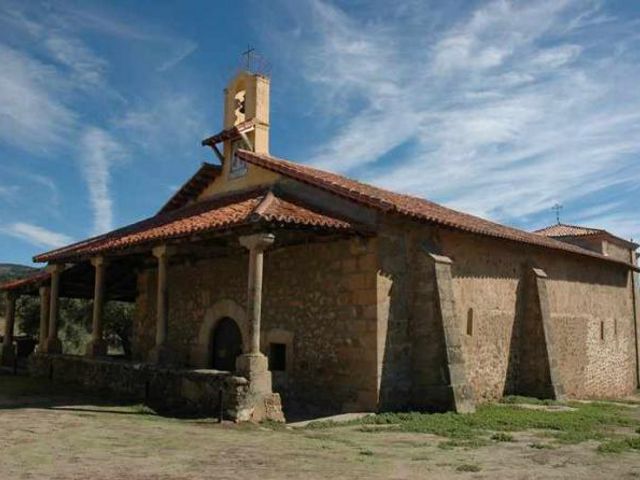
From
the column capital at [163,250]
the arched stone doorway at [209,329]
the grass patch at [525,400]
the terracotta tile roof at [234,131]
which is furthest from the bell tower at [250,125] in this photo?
the grass patch at [525,400]

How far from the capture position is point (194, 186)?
1683 cm

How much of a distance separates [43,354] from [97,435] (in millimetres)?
8523

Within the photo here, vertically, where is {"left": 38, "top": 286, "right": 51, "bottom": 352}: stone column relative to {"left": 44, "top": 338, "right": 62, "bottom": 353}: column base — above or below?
above

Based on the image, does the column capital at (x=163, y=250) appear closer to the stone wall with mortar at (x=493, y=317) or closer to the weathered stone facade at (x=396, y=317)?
the weathered stone facade at (x=396, y=317)

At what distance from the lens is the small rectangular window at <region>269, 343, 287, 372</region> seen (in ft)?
43.1

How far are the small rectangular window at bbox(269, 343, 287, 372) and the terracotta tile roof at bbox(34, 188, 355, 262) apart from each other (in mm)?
2987

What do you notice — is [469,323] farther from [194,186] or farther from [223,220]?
[194,186]

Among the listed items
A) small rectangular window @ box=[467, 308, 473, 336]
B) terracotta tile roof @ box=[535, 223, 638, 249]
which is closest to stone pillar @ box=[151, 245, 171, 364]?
small rectangular window @ box=[467, 308, 473, 336]

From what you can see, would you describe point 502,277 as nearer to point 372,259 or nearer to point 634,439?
point 372,259

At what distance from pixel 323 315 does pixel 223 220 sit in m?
2.68

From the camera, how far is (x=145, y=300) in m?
17.4

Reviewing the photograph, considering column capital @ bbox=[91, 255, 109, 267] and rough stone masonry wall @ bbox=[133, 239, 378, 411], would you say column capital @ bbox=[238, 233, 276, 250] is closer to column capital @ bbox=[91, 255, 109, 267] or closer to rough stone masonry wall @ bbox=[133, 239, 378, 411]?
rough stone masonry wall @ bbox=[133, 239, 378, 411]

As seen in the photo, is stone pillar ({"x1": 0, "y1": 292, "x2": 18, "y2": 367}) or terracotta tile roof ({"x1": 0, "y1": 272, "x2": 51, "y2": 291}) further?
stone pillar ({"x1": 0, "y1": 292, "x2": 18, "y2": 367})

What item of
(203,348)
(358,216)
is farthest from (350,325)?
(203,348)
